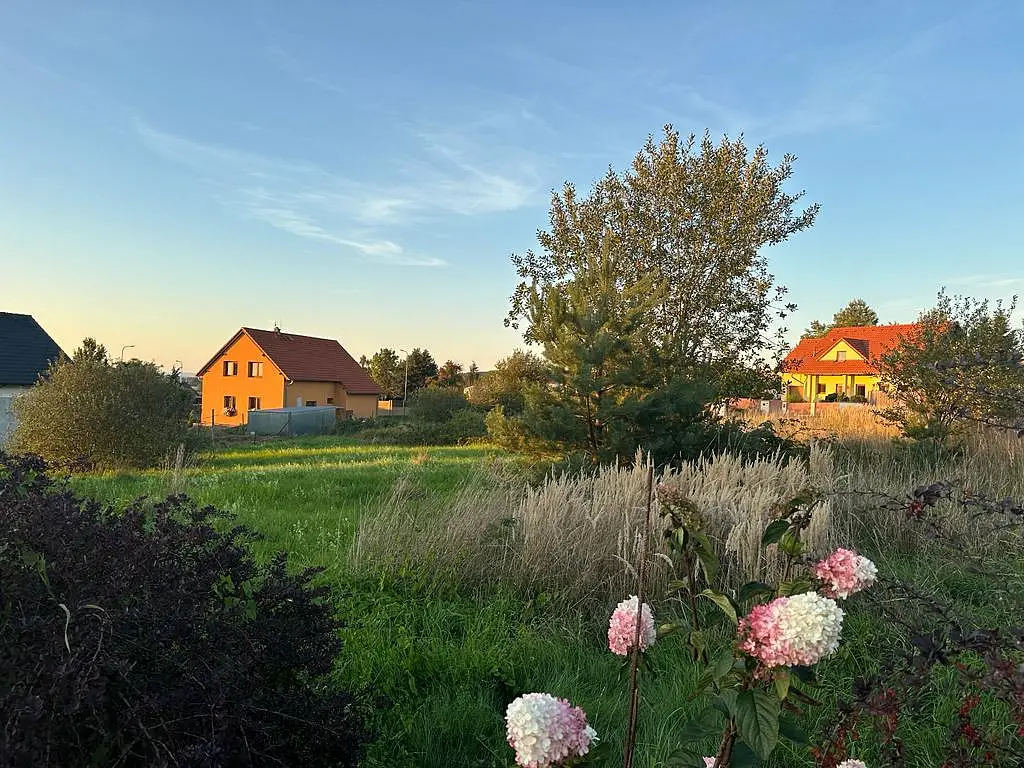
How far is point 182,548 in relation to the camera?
2439 millimetres

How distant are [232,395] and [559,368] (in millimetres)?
36000

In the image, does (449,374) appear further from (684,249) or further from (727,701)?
(727,701)

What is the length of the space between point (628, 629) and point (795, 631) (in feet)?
1.67

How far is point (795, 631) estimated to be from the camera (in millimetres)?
1161

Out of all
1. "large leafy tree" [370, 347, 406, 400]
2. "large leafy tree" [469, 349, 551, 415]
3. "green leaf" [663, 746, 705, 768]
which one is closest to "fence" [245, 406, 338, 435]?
"large leafy tree" [469, 349, 551, 415]

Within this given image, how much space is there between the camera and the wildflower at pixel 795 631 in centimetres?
115

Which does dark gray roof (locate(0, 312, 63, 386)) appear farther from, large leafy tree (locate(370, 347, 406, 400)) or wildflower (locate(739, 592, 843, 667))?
wildflower (locate(739, 592, 843, 667))

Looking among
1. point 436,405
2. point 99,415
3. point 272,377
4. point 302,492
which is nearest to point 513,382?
point 302,492

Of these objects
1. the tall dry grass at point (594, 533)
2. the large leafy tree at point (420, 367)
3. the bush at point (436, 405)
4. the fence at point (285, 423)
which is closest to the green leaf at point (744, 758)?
the tall dry grass at point (594, 533)

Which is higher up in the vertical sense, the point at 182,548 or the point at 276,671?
the point at 182,548

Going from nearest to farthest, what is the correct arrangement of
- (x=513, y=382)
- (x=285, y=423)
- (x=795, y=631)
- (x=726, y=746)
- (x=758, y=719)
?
(x=795, y=631), (x=758, y=719), (x=726, y=746), (x=513, y=382), (x=285, y=423)

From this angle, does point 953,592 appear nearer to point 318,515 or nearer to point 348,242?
point 318,515

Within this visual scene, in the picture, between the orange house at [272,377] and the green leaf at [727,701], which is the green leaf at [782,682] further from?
the orange house at [272,377]

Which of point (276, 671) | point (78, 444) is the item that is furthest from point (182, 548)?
point (78, 444)
